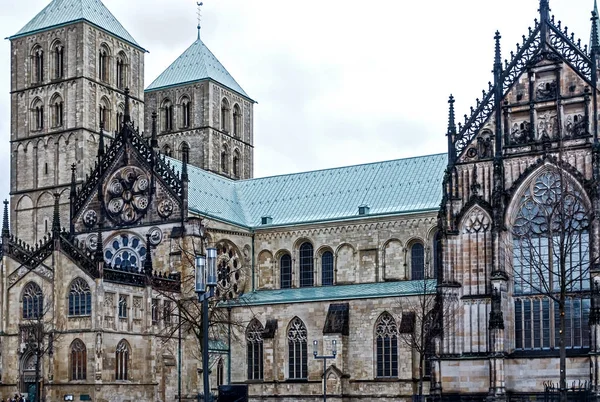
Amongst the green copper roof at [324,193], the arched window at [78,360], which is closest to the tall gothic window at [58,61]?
the green copper roof at [324,193]

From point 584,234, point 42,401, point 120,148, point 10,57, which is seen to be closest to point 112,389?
point 42,401

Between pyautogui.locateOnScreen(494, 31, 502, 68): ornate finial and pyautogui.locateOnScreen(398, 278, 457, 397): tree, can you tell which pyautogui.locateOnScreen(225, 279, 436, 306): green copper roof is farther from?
pyautogui.locateOnScreen(494, 31, 502, 68): ornate finial

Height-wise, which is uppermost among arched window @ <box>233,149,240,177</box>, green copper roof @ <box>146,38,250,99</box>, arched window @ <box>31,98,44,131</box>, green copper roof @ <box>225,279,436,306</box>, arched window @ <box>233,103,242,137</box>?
green copper roof @ <box>146,38,250,99</box>

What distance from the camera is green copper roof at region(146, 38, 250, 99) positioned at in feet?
318

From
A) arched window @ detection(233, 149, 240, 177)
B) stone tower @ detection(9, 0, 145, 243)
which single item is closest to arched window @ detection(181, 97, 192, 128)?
arched window @ detection(233, 149, 240, 177)

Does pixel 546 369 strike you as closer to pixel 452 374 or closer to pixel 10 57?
pixel 452 374

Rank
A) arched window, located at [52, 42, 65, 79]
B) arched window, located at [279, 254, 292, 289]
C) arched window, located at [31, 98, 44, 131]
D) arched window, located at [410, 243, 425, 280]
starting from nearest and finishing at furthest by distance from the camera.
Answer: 1. arched window, located at [410, 243, 425, 280]
2. arched window, located at [279, 254, 292, 289]
3. arched window, located at [52, 42, 65, 79]
4. arched window, located at [31, 98, 44, 131]

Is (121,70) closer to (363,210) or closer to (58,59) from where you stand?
(58,59)

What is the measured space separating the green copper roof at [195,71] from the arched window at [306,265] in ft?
88.8

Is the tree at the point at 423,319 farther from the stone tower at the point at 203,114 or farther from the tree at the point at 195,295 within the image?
the stone tower at the point at 203,114

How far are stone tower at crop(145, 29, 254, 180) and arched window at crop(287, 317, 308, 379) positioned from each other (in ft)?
94.8

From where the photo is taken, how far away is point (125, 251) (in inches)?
2793

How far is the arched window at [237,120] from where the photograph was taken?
99750 mm

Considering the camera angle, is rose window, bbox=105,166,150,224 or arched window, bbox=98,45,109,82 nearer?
rose window, bbox=105,166,150,224
